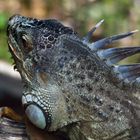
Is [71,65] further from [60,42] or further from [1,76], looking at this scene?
[1,76]

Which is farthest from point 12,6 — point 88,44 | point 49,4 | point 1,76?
point 88,44

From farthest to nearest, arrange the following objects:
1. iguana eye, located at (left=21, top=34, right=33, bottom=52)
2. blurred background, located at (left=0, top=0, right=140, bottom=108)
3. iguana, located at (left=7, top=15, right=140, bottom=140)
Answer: blurred background, located at (left=0, top=0, right=140, bottom=108) < iguana eye, located at (left=21, top=34, right=33, bottom=52) < iguana, located at (left=7, top=15, right=140, bottom=140)

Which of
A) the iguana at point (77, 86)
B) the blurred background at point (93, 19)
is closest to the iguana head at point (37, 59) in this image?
the iguana at point (77, 86)

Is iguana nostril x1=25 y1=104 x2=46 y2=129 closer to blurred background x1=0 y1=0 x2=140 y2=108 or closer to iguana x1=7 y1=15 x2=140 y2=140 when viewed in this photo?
iguana x1=7 y1=15 x2=140 y2=140

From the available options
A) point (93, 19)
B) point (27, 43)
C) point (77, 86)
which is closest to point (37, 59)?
point (27, 43)

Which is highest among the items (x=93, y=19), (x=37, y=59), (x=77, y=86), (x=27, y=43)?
(x=93, y=19)

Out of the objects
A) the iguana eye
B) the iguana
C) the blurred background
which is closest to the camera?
the iguana

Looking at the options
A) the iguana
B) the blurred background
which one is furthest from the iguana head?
the blurred background

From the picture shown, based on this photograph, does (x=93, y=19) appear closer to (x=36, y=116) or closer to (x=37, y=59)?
(x=37, y=59)
